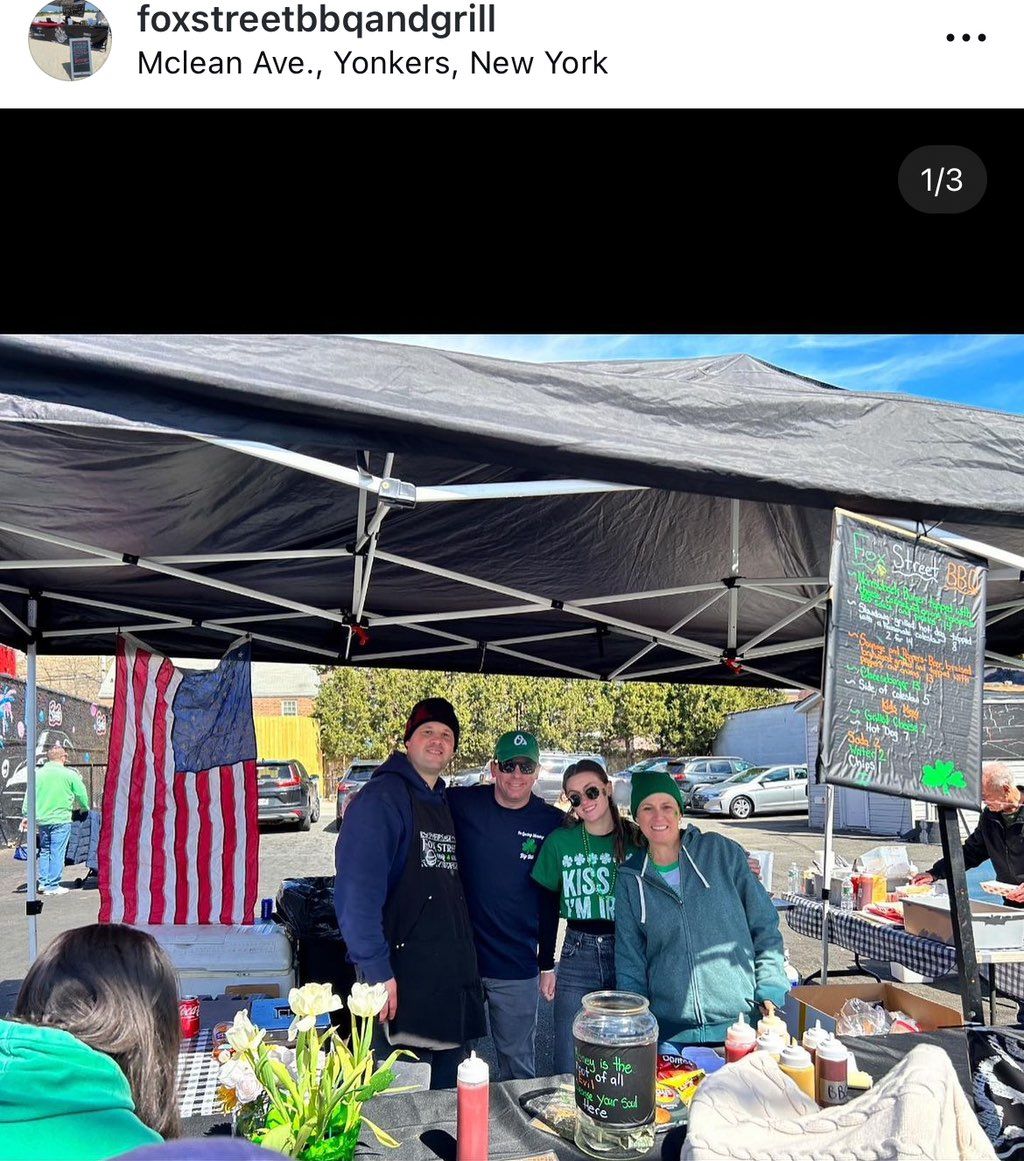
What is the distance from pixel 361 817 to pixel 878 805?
709 inches

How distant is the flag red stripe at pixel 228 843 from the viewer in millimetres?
5363

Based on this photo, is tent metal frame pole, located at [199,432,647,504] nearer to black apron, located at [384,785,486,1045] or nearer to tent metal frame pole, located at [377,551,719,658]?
tent metal frame pole, located at [377,551,719,658]

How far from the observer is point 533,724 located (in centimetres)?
3131

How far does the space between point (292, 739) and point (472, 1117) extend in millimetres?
30002

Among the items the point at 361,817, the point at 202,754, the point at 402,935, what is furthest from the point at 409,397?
the point at 202,754

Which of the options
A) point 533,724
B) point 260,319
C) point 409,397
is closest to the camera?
point 260,319

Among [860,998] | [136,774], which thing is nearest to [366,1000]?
[860,998]

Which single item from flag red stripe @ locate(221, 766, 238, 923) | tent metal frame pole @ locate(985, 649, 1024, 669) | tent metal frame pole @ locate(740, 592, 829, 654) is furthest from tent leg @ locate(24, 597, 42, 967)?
tent metal frame pole @ locate(985, 649, 1024, 669)

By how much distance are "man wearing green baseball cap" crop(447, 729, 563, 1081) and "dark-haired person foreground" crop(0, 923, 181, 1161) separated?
6.89ft

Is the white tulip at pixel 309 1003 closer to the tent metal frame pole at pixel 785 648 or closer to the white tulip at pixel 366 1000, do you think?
the white tulip at pixel 366 1000

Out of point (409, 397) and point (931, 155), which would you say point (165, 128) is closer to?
point (409, 397)

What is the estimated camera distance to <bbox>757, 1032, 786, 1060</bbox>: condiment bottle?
6.00ft

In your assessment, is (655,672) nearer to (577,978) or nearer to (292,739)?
(577,978)
